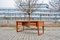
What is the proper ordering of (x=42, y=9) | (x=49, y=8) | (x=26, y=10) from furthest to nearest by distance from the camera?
(x=42, y=9)
(x=49, y=8)
(x=26, y=10)

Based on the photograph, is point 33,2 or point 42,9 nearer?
point 33,2

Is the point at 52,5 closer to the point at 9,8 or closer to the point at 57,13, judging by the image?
the point at 57,13

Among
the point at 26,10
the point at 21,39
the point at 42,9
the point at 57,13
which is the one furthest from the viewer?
the point at 42,9

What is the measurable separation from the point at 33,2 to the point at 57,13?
180 inches

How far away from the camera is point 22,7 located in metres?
16.9

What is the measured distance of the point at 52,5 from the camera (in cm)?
1995

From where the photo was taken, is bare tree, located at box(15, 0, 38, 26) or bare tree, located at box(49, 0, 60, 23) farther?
bare tree, located at box(49, 0, 60, 23)

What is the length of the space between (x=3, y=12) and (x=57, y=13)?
708 centimetres

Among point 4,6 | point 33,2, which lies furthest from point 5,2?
point 33,2

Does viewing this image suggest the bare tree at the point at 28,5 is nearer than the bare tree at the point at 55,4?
Yes

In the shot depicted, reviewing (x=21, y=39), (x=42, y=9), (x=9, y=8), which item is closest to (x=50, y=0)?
(x=42, y=9)

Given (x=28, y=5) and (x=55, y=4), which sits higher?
(x=28, y=5)

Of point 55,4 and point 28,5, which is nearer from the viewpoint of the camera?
point 28,5

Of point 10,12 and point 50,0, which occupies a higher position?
point 50,0
